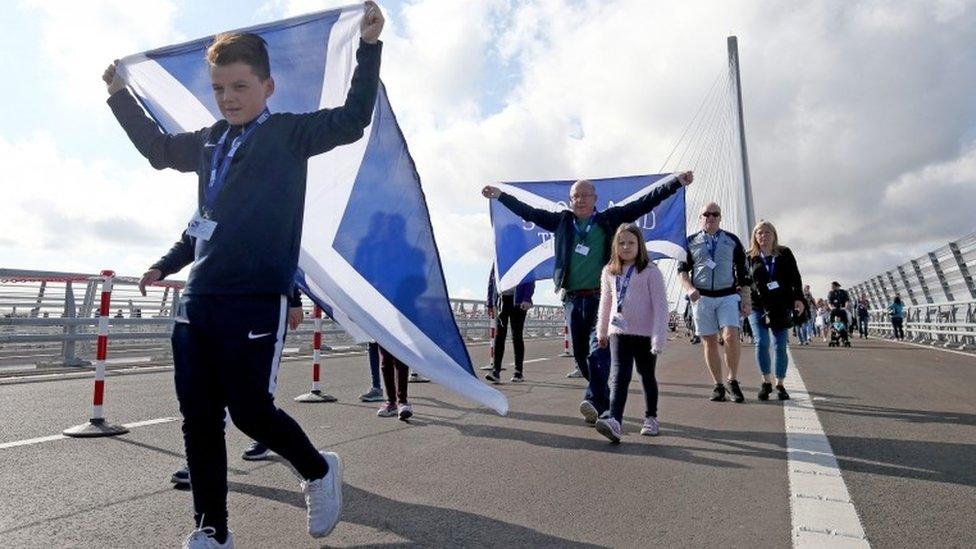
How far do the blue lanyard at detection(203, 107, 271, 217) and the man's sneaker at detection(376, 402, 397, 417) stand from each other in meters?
→ 3.52

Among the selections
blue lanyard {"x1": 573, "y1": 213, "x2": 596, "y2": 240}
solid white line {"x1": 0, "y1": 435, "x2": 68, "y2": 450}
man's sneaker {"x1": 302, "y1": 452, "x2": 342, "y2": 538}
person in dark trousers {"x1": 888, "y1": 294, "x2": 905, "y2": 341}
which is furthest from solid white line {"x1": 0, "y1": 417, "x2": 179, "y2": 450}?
person in dark trousers {"x1": 888, "y1": 294, "x2": 905, "y2": 341}

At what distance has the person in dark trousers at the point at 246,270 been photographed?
2.49m

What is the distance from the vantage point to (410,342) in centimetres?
316

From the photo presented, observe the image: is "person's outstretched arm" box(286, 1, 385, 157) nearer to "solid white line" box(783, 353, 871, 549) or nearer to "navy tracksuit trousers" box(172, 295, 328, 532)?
"navy tracksuit trousers" box(172, 295, 328, 532)

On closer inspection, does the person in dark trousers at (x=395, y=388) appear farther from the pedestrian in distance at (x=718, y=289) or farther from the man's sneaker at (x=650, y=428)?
the pedestrian in distance at (x=718, y=289)

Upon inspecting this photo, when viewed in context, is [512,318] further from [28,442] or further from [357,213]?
[357,213]

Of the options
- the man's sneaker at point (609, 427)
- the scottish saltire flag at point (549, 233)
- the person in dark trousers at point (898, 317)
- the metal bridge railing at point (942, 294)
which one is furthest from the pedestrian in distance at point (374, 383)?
the person in dark trousers at point (898, 317)

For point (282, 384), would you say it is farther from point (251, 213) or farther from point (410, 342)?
point (251, 213)

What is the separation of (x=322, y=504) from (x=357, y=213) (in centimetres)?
126

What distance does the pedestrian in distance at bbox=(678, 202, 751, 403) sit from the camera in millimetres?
6793

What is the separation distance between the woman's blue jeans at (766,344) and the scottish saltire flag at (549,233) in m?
1.04

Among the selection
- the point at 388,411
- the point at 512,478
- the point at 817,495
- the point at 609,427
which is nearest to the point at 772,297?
the point at 609,427

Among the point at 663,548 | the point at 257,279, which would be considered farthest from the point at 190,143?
the point at 663,548

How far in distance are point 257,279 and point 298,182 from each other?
39 cm
